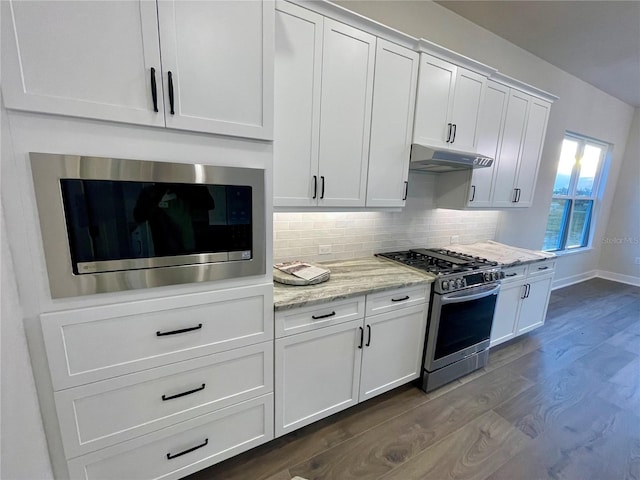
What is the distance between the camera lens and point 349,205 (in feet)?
6.25

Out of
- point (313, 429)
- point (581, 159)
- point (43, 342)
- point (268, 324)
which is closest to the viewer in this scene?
point (43, 342)

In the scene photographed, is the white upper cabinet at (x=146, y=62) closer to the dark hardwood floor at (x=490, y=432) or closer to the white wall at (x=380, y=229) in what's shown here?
the white wall at (x=380, y=229)

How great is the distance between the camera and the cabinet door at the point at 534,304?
279 cm

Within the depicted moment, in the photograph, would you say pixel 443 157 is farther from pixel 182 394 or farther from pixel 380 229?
pixel 182 394

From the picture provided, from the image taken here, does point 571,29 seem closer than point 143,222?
No

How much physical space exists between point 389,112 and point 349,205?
713 millimetres

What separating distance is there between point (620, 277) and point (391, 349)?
19.7ft

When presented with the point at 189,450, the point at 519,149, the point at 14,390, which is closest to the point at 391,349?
the point at 189,450

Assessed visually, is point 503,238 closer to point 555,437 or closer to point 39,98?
point 555,437

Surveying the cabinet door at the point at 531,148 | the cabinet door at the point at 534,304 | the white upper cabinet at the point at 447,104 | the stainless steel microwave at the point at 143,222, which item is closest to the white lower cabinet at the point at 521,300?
the cabinet door at the point at 534,304

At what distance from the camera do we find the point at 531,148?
9.46ft

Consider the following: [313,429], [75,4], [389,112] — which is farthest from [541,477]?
[75,4]

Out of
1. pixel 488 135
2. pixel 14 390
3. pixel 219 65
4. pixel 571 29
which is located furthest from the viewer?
pixel 571 29

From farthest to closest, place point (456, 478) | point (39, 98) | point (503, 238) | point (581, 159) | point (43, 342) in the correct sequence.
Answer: point (581, 159)
point (503, 238)
point (456, 478)
point (43, 342)
point (39, 98)
